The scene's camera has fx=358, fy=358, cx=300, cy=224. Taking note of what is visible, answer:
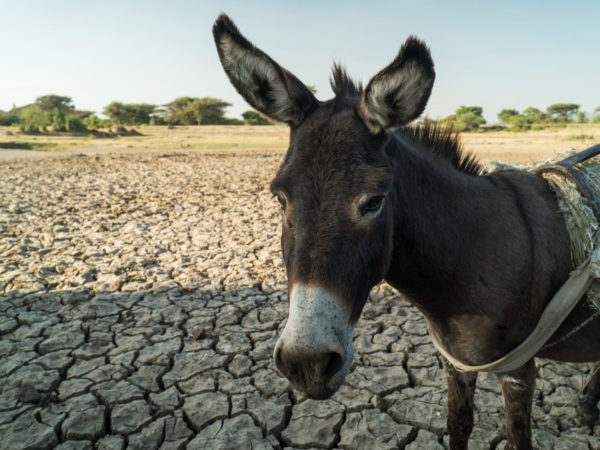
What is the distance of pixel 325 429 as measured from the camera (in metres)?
2.54

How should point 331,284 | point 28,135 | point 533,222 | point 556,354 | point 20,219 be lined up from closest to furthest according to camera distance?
point 331,284 → point 533,222 → point 556,354 → point 20,219 → point 28,135

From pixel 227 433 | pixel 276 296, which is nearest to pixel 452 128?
pixel 227 433

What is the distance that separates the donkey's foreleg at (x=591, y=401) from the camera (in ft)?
8.38

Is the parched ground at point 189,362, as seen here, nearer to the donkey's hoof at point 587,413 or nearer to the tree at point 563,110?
the donkey's hoof at point 587,413

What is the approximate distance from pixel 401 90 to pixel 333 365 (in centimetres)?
108

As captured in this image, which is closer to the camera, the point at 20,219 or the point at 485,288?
the point at 485,288

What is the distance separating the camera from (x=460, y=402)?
208 cm

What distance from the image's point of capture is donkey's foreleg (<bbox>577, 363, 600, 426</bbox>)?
2.55 meters

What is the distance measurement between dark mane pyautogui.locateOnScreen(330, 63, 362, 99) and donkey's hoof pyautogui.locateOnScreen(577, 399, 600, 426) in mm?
2738

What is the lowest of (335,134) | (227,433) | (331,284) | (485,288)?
(227,433)

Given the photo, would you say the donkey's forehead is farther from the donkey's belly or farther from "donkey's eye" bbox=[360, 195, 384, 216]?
the donkey's belly

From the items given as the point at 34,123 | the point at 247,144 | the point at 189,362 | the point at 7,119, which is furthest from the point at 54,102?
the point at 189,362

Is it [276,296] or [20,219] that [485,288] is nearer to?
[276,296]

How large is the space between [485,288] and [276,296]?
298 centimetres
